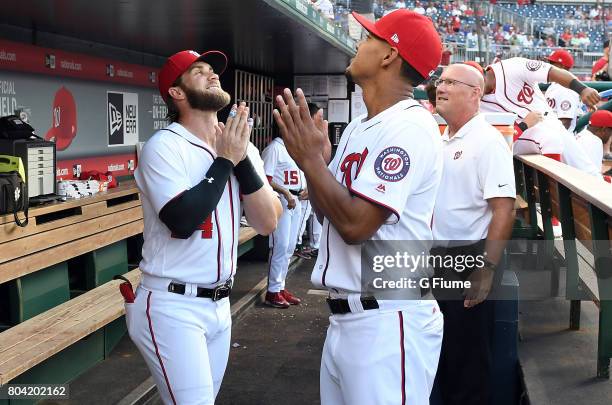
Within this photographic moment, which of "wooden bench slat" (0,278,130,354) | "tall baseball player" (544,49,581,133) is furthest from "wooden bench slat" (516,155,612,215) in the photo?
"tall baseball player" (544,49,581,133)

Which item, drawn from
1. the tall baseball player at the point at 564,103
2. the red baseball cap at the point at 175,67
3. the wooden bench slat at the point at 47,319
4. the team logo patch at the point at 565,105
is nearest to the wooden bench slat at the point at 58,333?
the wooden bench slat at the point at 47,319

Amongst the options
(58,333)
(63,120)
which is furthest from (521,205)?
(58,333)

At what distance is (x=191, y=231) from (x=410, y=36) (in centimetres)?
100

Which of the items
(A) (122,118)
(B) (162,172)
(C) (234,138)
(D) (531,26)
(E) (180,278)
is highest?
(D) (531,26)

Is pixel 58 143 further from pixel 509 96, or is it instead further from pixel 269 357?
pixel 509 96

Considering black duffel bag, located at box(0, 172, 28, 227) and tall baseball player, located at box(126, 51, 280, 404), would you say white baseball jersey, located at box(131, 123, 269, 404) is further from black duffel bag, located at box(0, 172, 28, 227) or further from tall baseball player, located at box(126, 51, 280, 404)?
black duffel bag, located at box(0, 172, 28, 227)

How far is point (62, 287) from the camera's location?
4.58 metres

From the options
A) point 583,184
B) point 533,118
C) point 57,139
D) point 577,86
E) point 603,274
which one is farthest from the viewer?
point 533,118

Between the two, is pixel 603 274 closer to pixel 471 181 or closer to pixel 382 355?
pixel 471 181

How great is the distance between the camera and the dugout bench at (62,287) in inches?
143

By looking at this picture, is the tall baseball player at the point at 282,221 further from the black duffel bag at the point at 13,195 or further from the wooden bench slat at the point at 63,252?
the black duffel bag at the point at 13,195

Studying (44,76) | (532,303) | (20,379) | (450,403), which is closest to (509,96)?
(532,303)

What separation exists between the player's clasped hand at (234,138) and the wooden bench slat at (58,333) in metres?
1.42

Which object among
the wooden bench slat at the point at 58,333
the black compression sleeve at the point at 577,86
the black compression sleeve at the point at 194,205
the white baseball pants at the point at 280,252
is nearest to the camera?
the black compression sleeve at the point at 194,205
